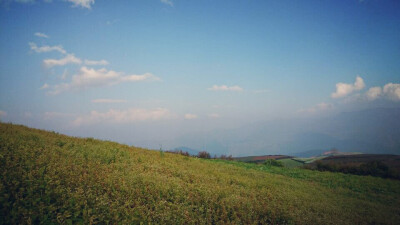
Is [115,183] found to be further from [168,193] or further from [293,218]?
[293,218]

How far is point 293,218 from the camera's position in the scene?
7.08m

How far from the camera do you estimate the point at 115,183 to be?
672 cm

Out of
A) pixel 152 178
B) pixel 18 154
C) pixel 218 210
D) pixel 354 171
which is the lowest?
pixel 354 171

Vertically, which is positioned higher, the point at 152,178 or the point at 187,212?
the point at 152,178

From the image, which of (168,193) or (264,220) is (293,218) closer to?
(264,220)

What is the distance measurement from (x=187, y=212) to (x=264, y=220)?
2.82 meters

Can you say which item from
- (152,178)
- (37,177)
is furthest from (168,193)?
(37,177)

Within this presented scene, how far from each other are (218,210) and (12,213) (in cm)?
529

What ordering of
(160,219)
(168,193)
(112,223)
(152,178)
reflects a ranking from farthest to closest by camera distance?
1. (152,178)
2. (168,193)
3. (160,219)
4. (112,223)

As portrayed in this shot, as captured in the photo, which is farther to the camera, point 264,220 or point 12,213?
point 264,220

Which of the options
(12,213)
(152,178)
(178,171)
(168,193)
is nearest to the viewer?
(12,213)

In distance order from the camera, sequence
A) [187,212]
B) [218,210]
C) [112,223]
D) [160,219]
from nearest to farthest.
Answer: [112,223]
[160,219]
[187,212]
[218,210]

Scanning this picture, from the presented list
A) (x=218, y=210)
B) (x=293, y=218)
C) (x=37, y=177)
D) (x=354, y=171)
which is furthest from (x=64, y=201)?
(x=354, y=171)

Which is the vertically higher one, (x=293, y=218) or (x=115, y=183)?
(x=115, y=183)
